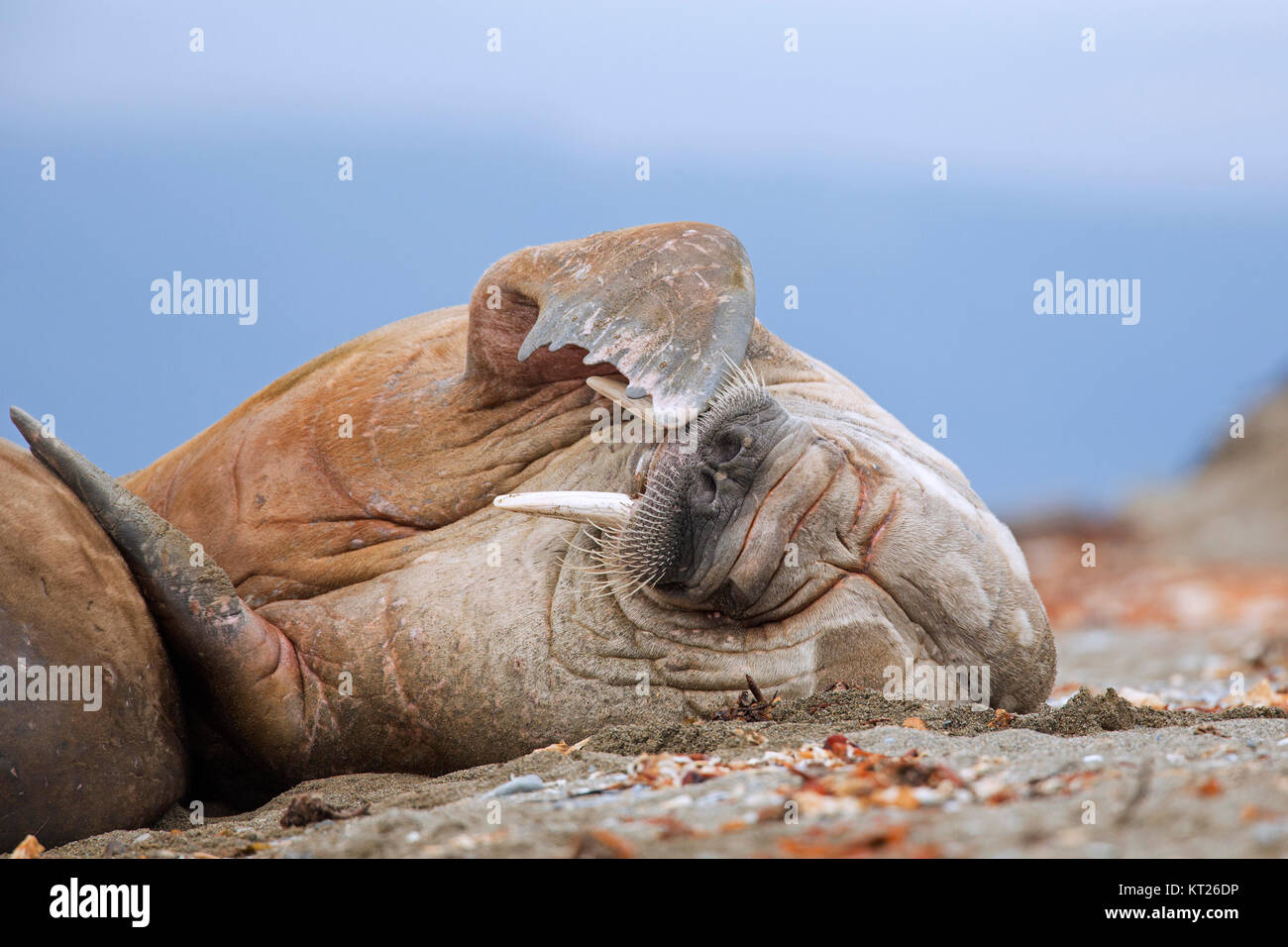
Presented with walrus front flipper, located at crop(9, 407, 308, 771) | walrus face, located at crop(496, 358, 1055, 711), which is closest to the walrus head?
walrus face, located at crop(496, 358, 1055, 711)

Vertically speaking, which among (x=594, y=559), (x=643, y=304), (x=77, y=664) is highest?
(x=643, y=304)

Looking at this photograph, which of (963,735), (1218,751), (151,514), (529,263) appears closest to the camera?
(1218,751)

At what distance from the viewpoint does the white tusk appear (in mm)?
4434

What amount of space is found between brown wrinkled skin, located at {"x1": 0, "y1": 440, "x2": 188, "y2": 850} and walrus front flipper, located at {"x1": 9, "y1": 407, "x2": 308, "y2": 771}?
0.06 m

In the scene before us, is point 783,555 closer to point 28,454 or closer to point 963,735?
point 963,735

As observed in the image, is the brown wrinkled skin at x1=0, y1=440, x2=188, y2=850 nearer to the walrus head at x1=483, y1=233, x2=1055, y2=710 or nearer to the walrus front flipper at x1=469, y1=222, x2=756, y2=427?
the walrus head at x1=483, y1=233, x2=1055, y2=710

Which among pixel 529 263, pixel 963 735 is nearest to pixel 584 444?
pixel 529 263

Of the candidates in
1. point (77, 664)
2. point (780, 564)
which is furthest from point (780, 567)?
point (77, 664)

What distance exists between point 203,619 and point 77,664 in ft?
1.54

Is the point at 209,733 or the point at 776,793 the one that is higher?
the point at 776,793

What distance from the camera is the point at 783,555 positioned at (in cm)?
441

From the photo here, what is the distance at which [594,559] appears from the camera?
4.72 metres

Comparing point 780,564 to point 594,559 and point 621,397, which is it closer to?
point 594,559

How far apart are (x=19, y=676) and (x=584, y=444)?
2227 millimetres
